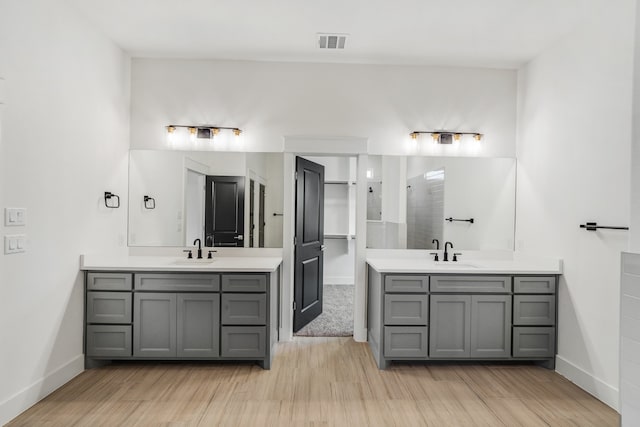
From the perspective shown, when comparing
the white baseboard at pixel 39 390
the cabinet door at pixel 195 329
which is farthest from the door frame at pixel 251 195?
the white baseboard at pixel 39 390

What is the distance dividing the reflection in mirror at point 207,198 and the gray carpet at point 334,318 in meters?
1.05

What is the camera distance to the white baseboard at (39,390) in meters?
2.29

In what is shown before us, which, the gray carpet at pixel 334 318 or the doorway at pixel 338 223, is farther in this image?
the doorway at pixel 338 223

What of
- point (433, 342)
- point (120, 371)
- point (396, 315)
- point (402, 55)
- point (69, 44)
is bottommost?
point (120, 371)

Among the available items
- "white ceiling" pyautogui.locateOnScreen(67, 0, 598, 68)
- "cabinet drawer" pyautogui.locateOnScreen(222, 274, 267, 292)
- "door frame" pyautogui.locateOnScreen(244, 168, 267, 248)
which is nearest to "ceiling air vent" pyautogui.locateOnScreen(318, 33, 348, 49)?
"white ceiling" pyautogui.locateOnScreen(67, 0, 598, 68)

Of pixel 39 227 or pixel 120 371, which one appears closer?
pixel 39 227

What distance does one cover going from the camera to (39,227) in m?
2.52

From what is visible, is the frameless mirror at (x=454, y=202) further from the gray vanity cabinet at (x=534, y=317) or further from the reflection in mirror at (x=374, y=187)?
the gray vanity cabinet at (x=534, y=317)

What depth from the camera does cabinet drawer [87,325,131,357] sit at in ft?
9.92

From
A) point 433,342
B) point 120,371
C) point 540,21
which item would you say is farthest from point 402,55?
point 120,371

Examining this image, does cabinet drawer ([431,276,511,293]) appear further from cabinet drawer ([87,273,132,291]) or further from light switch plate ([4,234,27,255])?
light switch plate ([4,234,27,255])

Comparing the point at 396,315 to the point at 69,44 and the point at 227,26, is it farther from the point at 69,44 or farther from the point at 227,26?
the point at 69,44

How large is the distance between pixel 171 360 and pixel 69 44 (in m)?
2.58

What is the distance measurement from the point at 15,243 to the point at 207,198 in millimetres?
1628
